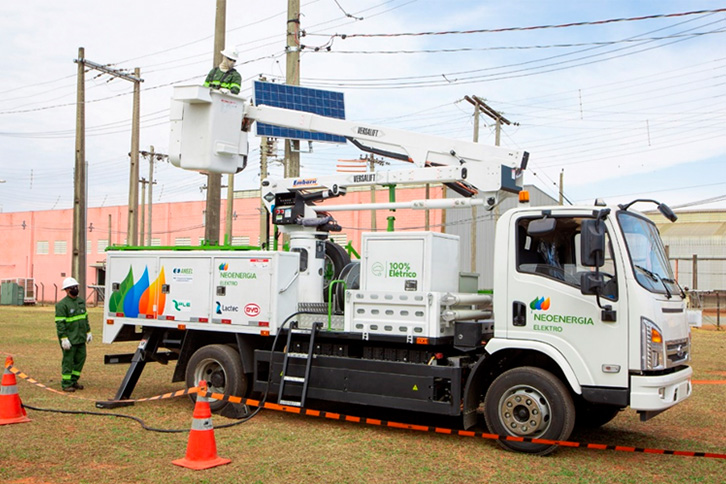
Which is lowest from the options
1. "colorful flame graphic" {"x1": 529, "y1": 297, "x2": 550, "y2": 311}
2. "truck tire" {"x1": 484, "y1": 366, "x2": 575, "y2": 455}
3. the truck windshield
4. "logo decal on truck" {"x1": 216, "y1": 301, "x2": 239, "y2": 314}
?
"truck tire" {"x1": 484, "y1": 366, "x2": 575, "y2": 455}

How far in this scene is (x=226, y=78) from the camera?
10.6 m

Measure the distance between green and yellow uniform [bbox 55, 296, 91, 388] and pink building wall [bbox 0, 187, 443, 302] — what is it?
27.9 m

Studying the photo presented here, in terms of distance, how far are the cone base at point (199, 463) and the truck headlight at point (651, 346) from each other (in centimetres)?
430

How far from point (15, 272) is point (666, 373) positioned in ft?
198

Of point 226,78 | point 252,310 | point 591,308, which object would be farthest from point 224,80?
point 591,308

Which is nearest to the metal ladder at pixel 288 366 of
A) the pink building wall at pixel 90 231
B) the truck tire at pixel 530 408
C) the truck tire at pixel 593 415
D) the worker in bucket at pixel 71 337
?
the truck tire at pixel 530 408

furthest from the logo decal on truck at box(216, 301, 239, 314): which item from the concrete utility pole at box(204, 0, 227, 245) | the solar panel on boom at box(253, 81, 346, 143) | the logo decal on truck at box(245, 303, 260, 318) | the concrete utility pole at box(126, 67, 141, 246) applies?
the concrete utility pole at box(126, 67, 141, 246)

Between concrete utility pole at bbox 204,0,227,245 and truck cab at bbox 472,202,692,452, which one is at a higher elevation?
concrete utility pole at bbox 204,0,227,245

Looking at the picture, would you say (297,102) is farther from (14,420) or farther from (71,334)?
(14,420)

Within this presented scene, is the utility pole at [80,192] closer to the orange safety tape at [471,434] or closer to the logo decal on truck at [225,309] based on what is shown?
the logo decal on truck at [225,309]

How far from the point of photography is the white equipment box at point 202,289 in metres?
9.54

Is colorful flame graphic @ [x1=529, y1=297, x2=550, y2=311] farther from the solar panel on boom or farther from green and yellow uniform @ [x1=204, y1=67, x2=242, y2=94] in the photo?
green and yellow uniform @ [x1=204, y1=67, x2=242, y2=94]

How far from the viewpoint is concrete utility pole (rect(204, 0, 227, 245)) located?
14.9 metres

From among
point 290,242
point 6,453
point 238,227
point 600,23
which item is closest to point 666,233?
point 238,227
